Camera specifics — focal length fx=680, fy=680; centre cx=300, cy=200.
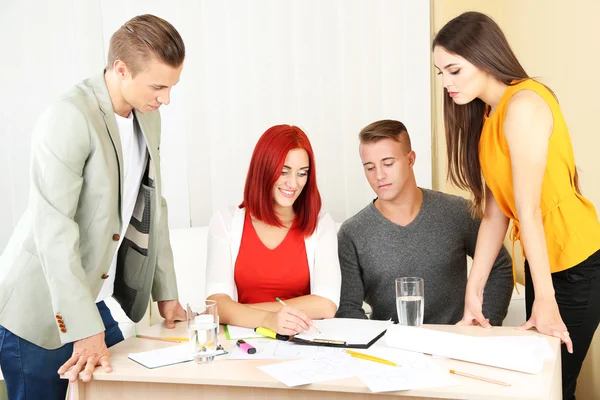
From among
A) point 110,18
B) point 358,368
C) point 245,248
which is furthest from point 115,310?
point 358,368

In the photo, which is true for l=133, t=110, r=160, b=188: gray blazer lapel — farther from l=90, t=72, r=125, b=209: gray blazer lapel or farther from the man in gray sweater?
the man in gray sweater

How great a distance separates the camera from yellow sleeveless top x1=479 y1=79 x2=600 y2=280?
1.77m

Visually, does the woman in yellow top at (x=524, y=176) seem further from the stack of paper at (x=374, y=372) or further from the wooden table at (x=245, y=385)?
the stack of paper at (x=374, y=372)

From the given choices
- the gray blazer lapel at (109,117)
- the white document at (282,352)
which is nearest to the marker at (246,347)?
the white document at (282,352)

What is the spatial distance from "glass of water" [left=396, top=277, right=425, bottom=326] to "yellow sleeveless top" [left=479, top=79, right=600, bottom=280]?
0.36 metres

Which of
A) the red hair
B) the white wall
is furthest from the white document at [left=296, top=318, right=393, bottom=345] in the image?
the white wall

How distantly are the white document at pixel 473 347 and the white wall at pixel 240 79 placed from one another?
6.71 feet

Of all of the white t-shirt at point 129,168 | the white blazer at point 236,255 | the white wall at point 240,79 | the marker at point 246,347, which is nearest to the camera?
the marker at point 246,347

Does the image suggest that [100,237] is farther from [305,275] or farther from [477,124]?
[477,124]

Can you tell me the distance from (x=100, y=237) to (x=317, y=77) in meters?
2.15

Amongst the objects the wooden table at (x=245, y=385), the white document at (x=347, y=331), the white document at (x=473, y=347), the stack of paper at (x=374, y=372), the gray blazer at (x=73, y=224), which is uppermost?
the gray blazer at (x=73, y=224)

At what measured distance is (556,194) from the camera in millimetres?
1809

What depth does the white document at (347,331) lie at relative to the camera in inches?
68.3

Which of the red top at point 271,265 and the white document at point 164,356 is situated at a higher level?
the red top at point 271,265
